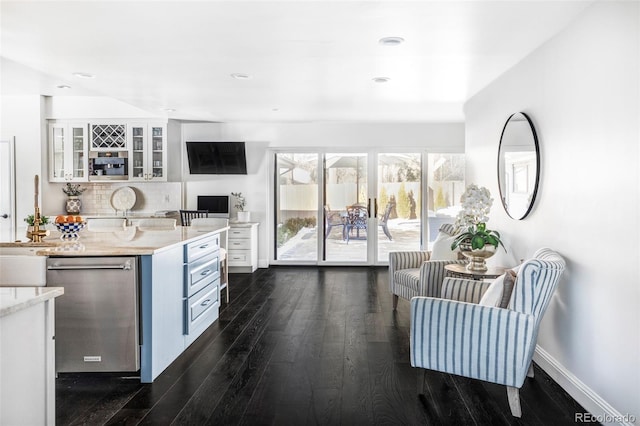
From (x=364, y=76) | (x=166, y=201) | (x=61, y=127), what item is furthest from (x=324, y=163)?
(x=61, y=127)

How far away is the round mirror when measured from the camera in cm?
351

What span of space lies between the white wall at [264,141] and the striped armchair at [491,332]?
4.90 metres

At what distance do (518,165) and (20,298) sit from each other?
140 inches

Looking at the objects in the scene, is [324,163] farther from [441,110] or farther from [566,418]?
[566,418]

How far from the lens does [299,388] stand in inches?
115

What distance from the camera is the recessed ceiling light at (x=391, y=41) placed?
323cm

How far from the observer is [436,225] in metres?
7.53

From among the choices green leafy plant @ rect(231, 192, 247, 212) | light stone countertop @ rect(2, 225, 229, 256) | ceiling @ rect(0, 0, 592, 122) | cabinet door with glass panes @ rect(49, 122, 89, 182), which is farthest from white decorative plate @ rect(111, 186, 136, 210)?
light stone countertop @ rect(2, 225, 229, 256)

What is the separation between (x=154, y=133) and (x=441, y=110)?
4.27m

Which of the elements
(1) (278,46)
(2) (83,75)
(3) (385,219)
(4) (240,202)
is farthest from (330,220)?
(1) (278,46)

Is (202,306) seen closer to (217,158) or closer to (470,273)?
(470,273)

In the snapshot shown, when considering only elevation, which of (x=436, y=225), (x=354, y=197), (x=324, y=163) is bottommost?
(x=436, y=225)

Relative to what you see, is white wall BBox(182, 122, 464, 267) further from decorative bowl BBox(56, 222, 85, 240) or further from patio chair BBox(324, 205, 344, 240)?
decorative bowl BBox(56, 222, 85, 240)

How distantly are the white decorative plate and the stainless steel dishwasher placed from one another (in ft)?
14.2
